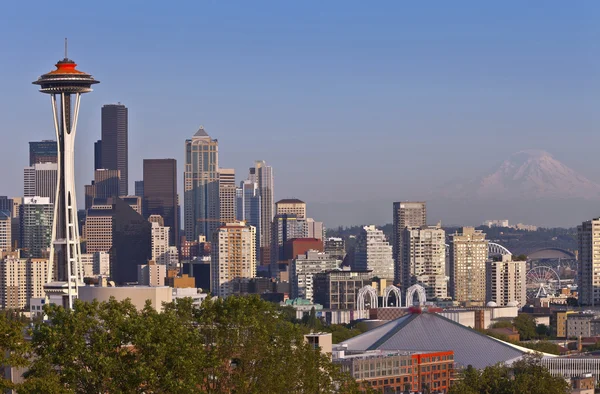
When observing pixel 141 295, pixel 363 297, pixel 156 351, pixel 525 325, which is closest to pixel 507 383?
pixel 141 295

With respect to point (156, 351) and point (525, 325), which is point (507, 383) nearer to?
point (156, 351)

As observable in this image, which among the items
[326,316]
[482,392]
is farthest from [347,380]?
[326,316]

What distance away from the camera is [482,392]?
76.4 m

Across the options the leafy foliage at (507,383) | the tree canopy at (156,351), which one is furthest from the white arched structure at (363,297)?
the tree canopy at (156,351)

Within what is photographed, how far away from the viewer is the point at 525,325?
538 ft

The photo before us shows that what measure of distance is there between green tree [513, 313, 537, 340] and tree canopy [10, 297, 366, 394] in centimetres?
11195

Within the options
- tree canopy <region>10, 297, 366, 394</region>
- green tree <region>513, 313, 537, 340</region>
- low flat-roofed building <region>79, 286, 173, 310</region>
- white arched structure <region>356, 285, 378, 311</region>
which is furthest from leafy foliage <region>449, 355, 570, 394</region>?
white arched structure <region>356, 285, 378, 311</region>

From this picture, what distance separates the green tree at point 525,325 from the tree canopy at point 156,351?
367 feet

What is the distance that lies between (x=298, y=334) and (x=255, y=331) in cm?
240

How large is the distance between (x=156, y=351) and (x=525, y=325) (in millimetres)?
124418

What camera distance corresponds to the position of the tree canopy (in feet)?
137

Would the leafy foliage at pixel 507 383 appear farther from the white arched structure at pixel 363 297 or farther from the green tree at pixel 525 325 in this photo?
the white arched structure at pixel 363 297

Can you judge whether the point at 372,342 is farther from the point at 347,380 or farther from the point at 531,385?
the point at 347,380

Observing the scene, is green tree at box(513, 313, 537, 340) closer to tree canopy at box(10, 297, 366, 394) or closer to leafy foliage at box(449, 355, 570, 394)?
leafy foliage at box(449, 355, 570, 394)
